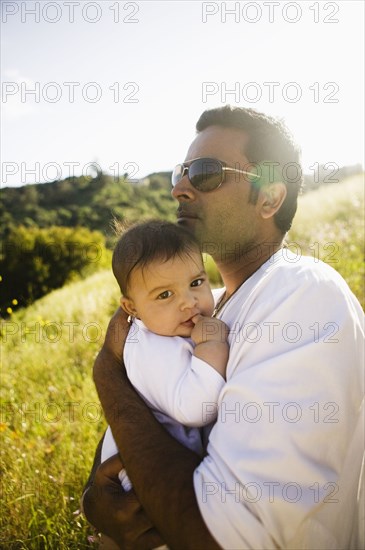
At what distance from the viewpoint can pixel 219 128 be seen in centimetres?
302

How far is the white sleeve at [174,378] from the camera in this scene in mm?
1829

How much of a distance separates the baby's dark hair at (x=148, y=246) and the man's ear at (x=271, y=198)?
28.9 inches

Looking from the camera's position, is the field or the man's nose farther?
the field

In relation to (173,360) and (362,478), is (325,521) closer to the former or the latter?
(362,478)

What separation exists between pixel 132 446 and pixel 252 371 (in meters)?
0.63

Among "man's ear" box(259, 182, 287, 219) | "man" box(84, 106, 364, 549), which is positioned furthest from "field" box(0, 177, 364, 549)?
"man's ear" box(259, 182, 287, 219)

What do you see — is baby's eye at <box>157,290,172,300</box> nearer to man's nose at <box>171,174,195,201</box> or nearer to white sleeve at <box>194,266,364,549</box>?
white sleeve at <box>194,266,364,549</box>

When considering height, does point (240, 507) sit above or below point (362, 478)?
above

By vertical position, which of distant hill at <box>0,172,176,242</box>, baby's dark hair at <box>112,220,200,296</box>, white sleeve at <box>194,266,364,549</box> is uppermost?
baby's dark hair at <box>112,220,200,296</box>

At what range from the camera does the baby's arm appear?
6.11 feet

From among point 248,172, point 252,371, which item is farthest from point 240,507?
point 248,172

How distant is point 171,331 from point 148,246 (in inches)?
17.2

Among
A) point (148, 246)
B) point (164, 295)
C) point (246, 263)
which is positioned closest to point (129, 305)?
point (164, 295)

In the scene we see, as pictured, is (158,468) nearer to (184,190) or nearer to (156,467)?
(156,467)
